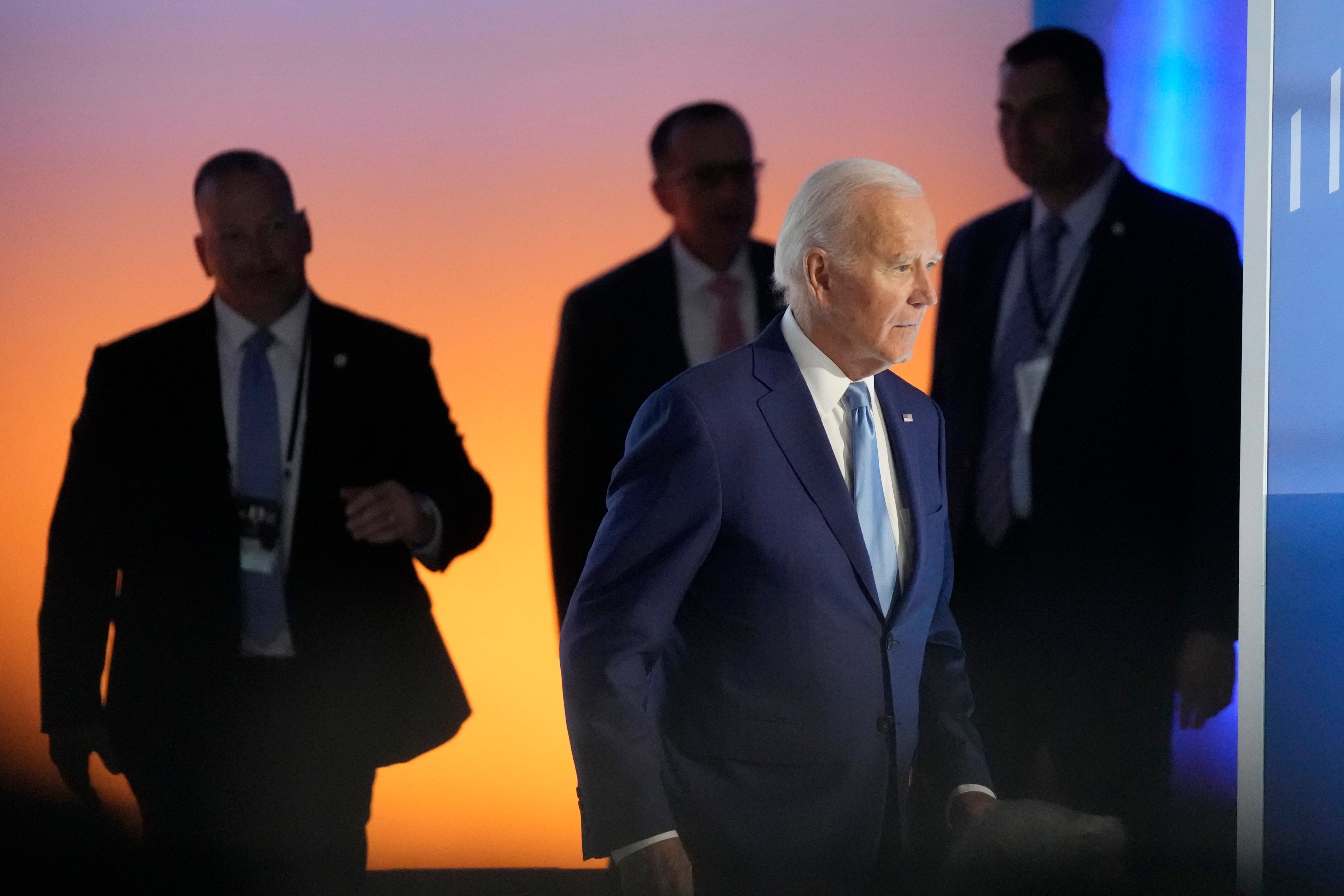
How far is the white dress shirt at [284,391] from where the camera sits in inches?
114

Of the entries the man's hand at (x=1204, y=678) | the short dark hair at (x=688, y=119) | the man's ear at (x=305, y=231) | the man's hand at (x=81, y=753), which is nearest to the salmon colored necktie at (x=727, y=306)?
the short dark hair at (x=688, y=119)

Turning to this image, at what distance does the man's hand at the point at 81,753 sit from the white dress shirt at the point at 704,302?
1.82m

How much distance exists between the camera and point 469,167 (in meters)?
2.90

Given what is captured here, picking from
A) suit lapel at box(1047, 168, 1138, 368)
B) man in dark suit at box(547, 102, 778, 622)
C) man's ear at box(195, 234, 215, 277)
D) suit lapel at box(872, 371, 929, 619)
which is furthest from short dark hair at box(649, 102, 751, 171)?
man's ear at box(195, 234, 215, 277)

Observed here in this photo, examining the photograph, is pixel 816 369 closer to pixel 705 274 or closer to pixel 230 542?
pixel 705 274

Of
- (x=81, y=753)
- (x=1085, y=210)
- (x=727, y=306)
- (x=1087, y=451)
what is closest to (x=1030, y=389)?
(x=1087, y=451)

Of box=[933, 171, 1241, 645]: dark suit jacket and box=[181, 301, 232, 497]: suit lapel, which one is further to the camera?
box=[181, 301, 232, 497]: suit lapel

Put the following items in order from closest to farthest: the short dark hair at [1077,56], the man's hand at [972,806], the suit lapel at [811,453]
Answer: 1. the suit lapel at [811,453]
2. the man's hand at [972,806]
3. the short dark hair at [1077,56]

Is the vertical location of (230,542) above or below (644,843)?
above

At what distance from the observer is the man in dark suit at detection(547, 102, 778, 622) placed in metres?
2.85

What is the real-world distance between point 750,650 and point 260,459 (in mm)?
1594

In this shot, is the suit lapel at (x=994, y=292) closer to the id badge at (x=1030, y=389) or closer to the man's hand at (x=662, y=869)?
the id badge at (x=1030, y=389)

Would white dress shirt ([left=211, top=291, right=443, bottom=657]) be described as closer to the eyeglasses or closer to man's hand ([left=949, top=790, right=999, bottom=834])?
the eyeglasses

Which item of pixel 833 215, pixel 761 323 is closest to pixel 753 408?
pixel 833 215
